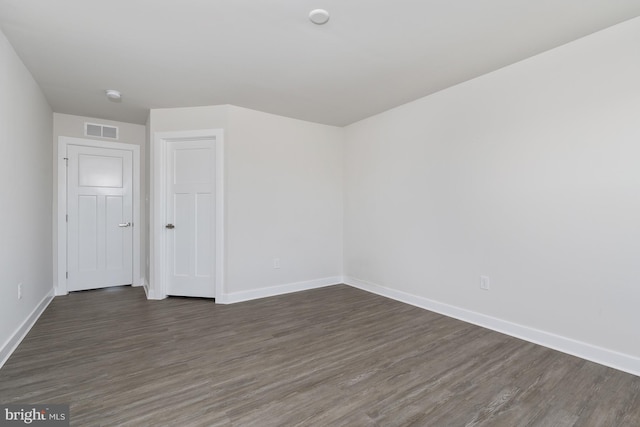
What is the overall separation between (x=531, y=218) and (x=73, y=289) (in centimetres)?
560

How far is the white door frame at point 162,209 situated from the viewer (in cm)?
366

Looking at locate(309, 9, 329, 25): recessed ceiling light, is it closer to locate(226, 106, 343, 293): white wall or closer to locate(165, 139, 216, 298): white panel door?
locate(226, 106, 343, 293): white wall

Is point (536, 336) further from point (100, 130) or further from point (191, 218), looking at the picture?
point (100, 130)

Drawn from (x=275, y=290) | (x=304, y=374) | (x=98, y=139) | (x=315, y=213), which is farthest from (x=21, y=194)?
(x=315, y=213)

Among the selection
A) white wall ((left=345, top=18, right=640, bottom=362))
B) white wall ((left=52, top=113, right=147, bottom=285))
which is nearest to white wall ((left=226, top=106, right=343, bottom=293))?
white wall ((left=345, top=18, right=640, bottom=362))

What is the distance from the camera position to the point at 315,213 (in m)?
4.41

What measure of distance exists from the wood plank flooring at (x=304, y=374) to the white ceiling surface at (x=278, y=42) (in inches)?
96.6

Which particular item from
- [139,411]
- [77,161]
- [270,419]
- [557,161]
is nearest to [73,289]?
[77,161]

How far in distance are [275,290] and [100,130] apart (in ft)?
11.1

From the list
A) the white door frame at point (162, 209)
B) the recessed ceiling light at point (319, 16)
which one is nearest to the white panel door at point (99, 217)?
the white door frame at point (162, 209)

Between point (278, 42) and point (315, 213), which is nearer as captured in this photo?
point (278, 42)

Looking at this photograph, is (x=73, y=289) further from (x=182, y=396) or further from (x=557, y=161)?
(x=557, y=161)

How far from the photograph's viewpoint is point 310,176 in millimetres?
4355

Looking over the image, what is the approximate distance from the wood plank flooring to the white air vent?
8.07ft
